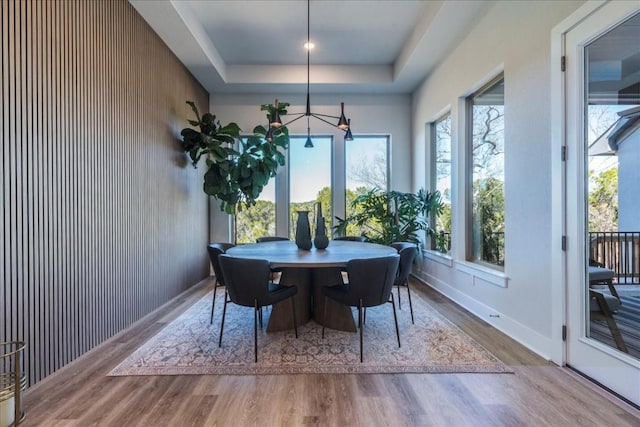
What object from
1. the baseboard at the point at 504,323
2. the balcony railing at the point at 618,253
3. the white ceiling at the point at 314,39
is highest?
the white ceiling at the point at 314,39

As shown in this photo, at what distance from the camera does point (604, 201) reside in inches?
81.1

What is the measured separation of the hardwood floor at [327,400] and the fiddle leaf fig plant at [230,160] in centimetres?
278

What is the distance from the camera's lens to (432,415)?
1771 mm

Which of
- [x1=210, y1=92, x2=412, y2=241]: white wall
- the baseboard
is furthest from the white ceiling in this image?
the baseboard

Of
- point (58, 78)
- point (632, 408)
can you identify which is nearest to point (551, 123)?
point (632, 408)

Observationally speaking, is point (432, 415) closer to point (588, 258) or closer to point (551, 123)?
point (588, 258)

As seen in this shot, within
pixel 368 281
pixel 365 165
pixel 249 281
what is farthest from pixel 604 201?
pixel 365 165

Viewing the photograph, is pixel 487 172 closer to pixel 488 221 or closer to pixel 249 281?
pixel 488 221

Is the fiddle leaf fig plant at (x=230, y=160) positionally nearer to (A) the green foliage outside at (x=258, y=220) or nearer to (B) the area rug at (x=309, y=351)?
(A) the green foliage outside at (x=258, y=220)

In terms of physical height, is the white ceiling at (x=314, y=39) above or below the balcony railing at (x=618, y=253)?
above

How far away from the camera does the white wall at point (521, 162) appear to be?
2.45m

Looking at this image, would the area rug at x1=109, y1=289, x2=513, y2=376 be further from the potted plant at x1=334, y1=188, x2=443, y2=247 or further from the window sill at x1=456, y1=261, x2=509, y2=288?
the potted plant at x1=334, y1=188, x2=443, y2=247

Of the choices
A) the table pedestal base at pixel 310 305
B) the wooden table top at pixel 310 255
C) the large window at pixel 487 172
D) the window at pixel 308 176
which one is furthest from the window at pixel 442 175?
the table pedestal base at pixel 310 305

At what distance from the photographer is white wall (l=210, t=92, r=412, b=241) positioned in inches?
221
